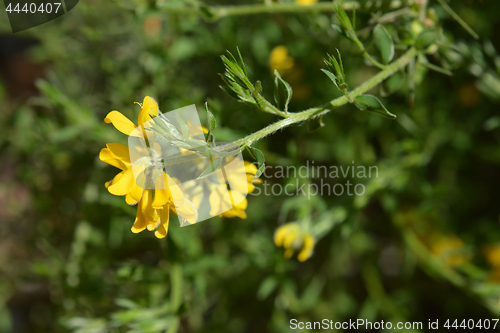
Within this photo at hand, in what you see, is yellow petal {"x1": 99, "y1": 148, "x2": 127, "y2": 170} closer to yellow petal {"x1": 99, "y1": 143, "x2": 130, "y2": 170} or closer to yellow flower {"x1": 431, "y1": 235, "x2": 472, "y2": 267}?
yellow petal {"x1": 99, "y1": 143, "x2": 130, "y2": 170}

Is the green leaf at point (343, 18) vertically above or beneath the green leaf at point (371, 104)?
above

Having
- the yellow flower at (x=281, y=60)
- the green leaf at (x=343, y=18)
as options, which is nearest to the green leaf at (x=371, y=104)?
the green leaf at (x=343, y=18)

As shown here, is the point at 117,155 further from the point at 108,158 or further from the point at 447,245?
the point at 447,245

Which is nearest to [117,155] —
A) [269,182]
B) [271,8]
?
[271,8]

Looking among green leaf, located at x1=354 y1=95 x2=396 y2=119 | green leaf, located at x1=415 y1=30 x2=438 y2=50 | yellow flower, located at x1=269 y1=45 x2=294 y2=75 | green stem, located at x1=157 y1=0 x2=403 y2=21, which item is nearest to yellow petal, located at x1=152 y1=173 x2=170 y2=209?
green leaf, located at x1=354 y1=95 x2=396 y2=119

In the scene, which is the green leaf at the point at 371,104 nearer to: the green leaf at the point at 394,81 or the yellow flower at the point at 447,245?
the green leaf at the point at 394,81
